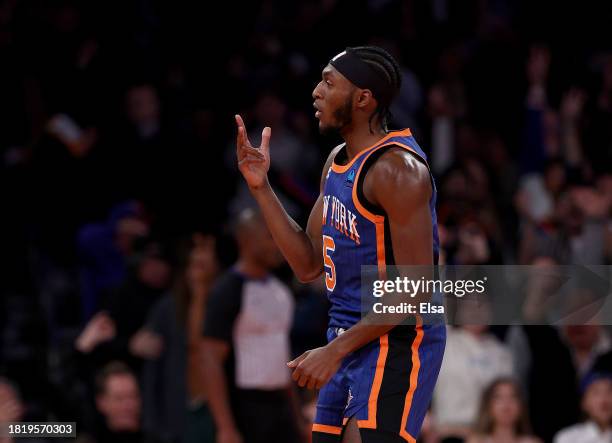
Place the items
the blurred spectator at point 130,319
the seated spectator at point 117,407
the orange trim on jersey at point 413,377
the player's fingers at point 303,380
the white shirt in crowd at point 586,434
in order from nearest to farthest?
1. the player's fingers at point 303,380
2. the orange trim on jersey at point 413,377
3. the seated spectator at point 117,407
4. the white shirt in crowd at point 586,434
5. the blurred spectator at point 130,319

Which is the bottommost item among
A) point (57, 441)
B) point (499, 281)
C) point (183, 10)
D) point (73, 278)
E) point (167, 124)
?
point (57, 441)

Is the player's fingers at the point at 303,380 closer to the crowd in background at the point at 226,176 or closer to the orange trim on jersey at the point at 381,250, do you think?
the orange trim on jersey at the point at 381,250

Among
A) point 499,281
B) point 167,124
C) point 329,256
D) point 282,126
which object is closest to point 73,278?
point 167,124

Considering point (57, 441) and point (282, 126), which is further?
point (282, 126)

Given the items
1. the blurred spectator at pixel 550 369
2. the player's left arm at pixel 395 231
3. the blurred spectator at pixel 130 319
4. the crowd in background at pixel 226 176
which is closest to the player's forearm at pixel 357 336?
the player's left arm at pixel 395 231

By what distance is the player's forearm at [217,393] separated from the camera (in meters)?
7.33

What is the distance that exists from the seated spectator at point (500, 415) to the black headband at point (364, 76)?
3497 mm

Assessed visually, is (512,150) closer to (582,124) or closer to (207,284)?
(582,124)

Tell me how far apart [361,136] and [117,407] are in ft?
10.9

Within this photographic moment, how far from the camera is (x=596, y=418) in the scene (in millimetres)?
7590

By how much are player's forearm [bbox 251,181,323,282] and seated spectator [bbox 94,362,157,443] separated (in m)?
2.82

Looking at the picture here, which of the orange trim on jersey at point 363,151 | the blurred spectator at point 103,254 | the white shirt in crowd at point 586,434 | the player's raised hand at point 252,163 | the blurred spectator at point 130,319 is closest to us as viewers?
the orange trim on jersey at point 363,151

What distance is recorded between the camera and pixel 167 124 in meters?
10.5

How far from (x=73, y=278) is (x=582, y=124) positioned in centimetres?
461
